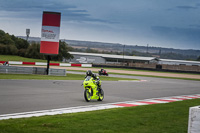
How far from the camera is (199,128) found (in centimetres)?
483

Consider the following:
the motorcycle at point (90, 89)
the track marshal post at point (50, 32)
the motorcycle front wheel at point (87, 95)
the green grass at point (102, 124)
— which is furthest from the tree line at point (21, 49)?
A: the green grass at point (102, 124)

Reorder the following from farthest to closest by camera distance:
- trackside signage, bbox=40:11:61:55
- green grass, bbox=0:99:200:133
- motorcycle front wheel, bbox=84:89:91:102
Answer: trackside signage, bbox=40:11:61:55 → motorcycle front wheel, bbox=84:89:91:102 → green grass, bbox=0:99:200:133

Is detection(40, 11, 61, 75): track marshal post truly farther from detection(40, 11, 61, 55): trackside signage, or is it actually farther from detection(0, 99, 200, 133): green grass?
detection(0, 99, 200, 133): green grass

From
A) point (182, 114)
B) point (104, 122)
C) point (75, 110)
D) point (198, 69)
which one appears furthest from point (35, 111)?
point (198, 69)

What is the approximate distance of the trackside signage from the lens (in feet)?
108

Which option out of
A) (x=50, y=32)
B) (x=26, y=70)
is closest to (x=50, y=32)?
(x=50, y=32)

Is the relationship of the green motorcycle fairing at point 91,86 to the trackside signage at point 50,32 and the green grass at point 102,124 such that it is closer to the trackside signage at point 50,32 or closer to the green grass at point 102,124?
the green grass at point 102,124

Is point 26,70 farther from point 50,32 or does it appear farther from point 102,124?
point 102,124

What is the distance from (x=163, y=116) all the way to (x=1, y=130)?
5152 mm

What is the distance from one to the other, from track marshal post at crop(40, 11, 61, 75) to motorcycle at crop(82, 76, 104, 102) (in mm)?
19951

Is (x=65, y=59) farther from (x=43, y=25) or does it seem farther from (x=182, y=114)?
(x=182, y=114)

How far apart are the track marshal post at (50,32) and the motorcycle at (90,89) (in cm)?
1995

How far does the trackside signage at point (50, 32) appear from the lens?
108 feet

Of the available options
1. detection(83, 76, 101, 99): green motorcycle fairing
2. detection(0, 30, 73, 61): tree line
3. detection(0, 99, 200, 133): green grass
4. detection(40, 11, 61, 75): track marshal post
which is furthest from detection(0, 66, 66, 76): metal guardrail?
detection(0, 30, 73, 61): tree line
